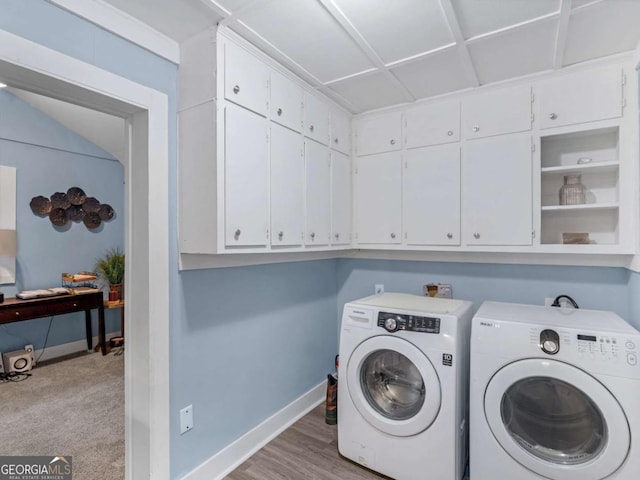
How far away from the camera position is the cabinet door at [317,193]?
2.21 metres

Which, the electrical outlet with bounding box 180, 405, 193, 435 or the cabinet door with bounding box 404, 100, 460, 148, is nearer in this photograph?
the electrical outlet with bounding box 180, 405, 193, 435

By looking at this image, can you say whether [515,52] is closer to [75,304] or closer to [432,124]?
[432,124]

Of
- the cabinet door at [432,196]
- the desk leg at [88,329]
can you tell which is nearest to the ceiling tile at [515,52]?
the cabinet door at [432,196]

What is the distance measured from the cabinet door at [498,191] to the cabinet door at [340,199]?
841 millimetres

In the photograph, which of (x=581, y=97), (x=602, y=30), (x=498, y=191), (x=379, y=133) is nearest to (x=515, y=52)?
(x=602, y=30)

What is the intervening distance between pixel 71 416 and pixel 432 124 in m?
3.50

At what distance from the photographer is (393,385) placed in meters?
2.03

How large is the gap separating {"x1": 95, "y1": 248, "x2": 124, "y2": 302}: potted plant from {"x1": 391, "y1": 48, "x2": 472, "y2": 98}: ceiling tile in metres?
3.95

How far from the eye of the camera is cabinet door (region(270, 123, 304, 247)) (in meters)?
1.92

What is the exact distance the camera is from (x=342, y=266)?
3.09 m

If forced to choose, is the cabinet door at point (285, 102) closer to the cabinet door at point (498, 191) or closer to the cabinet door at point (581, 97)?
the cabinet door at point (498, 191)

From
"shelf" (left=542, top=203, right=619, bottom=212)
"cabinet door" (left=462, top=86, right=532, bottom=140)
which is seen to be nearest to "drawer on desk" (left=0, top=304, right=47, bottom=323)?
"cabinet door" (left=462, top=86, right=532, bottom=140)

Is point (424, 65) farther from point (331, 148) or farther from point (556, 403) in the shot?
point (556, 403)

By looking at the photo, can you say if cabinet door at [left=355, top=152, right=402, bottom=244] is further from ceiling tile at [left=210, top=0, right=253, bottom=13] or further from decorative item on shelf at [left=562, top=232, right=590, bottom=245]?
ceiling tile at [left=210, top=0, right=253, bottom=13]
